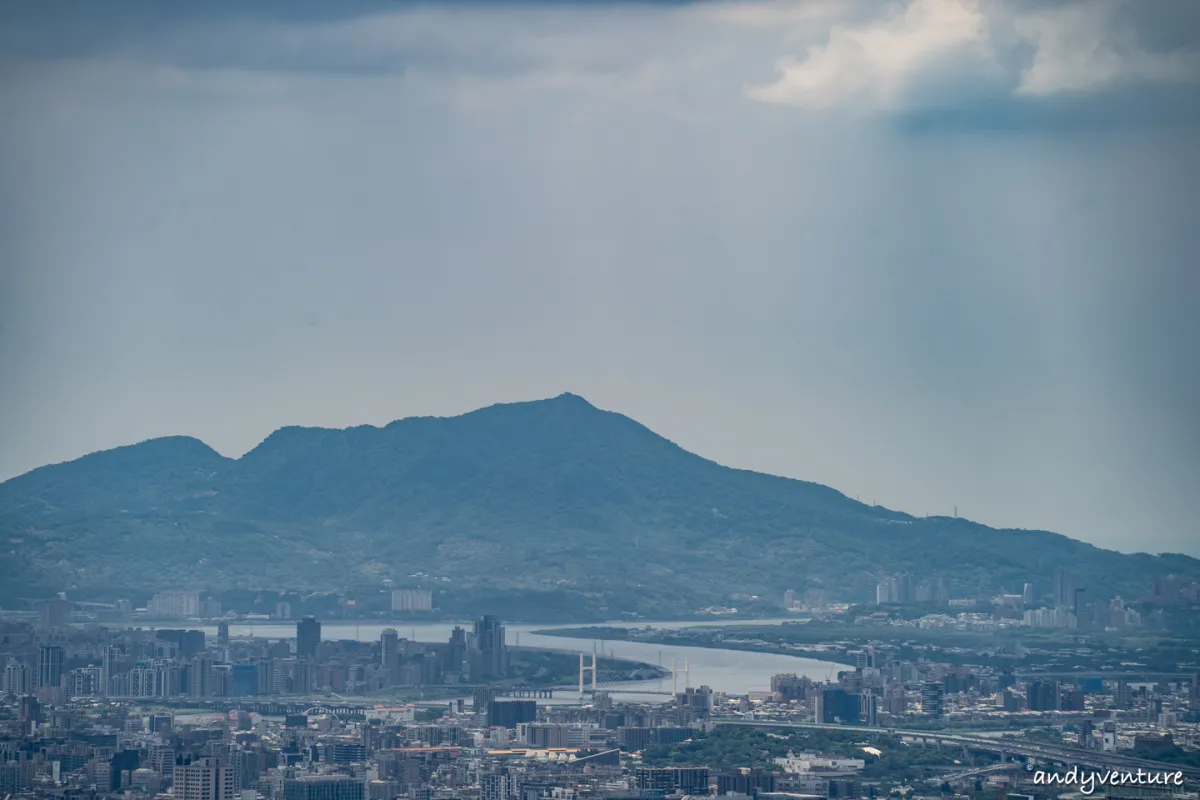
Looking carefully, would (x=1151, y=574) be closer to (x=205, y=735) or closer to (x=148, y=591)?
(x=148, y=591)

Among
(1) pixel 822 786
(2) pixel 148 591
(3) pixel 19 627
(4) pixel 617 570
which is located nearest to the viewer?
(1) pixel 822 786

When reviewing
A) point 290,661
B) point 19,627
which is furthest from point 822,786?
point 19,627

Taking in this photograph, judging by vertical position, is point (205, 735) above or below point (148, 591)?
below

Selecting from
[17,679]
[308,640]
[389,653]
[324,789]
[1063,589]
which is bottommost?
[324,789]

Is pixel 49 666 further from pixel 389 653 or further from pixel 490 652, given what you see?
pixel 490 652

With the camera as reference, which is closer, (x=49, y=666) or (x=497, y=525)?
(x=49, y=666)

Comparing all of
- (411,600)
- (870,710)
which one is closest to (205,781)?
(870,710)

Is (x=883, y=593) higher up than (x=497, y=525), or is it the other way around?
(x=497, y=525)
